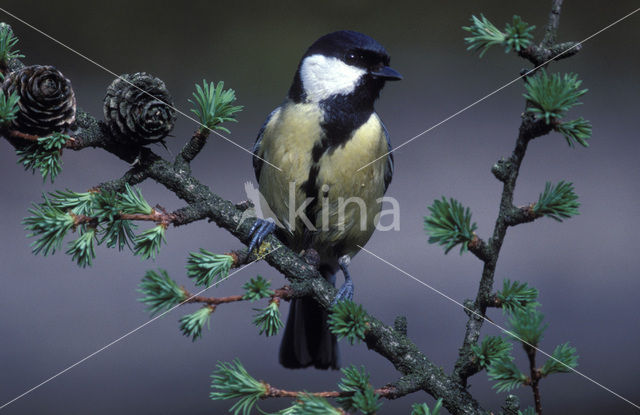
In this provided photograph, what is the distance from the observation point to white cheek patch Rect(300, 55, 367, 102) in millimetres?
823

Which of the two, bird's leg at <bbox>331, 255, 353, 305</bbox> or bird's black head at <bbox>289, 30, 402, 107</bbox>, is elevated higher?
bird's black head at <bbox>289, 30, 402, 107</bbox>

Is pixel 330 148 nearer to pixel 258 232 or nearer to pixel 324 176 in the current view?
pixel 324 176

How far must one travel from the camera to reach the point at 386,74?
81cm

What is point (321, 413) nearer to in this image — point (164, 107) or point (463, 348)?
point (463, 348)

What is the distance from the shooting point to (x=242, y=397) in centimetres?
56

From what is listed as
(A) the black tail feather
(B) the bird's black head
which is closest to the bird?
(B) the bird's black head

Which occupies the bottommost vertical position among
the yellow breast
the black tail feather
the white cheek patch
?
the black tail feather

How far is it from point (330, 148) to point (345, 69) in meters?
0.10

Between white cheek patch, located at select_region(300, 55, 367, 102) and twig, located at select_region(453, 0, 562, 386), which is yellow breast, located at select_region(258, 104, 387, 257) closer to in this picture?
white cheek patch, located at select_region(300, 55, 367, 102)

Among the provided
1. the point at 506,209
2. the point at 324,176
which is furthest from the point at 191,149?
the point at 506,209

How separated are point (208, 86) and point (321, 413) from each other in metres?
0.31

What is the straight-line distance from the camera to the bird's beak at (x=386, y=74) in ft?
2.63

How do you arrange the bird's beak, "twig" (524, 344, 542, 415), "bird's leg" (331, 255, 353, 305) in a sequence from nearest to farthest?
"twig" (524, 344, 542, 415) → the bird's beak → "bird's leg" (331, 255, 353, 305)

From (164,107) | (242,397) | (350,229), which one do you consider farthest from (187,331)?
(350,229)
